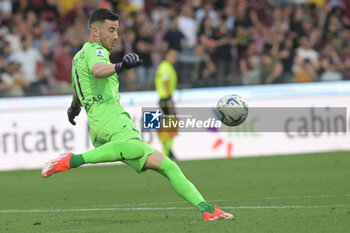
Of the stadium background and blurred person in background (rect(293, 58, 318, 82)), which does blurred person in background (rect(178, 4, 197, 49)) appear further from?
blurred person in background (rect(293, 58, 318, 82))

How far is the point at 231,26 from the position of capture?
61.8 ft

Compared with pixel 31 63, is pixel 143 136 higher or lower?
lower

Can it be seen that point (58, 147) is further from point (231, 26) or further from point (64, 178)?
point (231, 26)

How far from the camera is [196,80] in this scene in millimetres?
17000

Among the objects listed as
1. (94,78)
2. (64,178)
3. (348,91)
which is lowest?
(64,178)

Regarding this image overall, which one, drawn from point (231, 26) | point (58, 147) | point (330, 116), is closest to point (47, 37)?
point (58, 147)

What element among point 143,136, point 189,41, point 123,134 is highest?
point 189,41

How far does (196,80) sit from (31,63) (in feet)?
12.1

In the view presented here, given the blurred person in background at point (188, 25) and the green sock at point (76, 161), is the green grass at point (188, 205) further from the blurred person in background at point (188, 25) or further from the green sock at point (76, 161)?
the blurred person in background at point (188, 25)

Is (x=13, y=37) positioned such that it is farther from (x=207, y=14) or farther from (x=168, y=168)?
(x=168, y=168)

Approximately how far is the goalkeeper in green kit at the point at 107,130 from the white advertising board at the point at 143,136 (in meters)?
8.42

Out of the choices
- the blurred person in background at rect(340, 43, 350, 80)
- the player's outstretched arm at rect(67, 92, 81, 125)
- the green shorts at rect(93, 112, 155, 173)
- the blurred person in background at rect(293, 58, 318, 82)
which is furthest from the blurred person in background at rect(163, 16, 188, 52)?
the green shorts at rect(93, 112, 155, 173)

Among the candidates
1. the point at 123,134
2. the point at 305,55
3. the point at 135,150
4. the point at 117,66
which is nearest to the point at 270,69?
the point at 305,55

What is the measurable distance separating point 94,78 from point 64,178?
23.2ft
